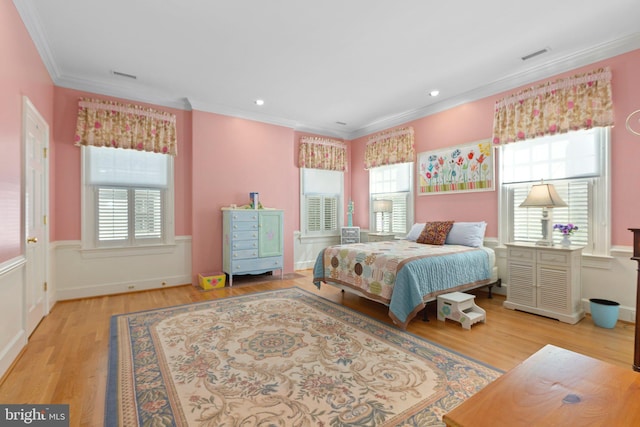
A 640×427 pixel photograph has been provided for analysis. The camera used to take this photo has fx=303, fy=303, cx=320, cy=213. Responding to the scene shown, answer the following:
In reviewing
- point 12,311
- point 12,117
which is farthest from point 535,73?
point 12,311

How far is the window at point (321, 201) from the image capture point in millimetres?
6199

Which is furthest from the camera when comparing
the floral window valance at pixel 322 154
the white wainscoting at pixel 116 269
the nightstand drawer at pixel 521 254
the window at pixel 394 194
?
the floral window valance at pixel 322 154

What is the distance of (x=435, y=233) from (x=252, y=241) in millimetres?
2846

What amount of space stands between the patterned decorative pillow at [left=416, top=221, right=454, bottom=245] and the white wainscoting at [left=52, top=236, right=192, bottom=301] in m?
3.68

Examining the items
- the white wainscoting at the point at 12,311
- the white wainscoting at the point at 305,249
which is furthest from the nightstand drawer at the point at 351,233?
the white wainscoting at the point at 12,311

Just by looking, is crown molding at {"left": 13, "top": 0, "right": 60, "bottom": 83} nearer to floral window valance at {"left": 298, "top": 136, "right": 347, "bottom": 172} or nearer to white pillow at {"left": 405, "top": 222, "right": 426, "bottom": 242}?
floral window valance at {"left": 298, "top": 136, "right": 347, "bottom": 172}

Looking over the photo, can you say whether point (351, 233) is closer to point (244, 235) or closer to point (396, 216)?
point (396, 216)

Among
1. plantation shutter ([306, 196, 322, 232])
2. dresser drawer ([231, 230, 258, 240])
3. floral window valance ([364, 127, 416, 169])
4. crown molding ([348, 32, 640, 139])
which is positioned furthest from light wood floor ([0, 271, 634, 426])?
crown molding ([348, 32, 640, 139])

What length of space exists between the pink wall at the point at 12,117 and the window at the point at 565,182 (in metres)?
5.20

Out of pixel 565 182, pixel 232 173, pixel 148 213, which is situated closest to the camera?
pixel 565 182

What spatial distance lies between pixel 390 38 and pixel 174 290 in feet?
14.4

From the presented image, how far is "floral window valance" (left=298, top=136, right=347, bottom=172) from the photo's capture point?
6105mm

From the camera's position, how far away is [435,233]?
4.40m

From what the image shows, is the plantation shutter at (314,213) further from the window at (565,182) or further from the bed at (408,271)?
the window at (565,182)
